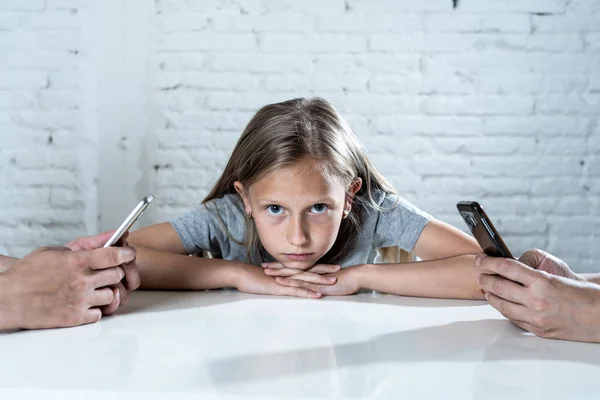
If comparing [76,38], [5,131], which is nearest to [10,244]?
[5,131]

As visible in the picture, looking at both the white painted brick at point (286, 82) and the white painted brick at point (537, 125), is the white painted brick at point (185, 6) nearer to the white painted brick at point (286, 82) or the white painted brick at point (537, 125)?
the white painted brick at point (286, 82)

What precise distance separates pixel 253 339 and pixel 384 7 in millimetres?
1813

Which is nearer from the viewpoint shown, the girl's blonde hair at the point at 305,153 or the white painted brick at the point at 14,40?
the girl's blonde hair at the point at 305,153

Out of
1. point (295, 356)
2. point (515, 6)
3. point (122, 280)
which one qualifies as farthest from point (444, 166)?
point (295, 356)

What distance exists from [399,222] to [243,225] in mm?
317

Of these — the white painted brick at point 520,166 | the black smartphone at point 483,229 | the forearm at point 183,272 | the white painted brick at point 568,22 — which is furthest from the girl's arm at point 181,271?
the white painted brick at point 568,22

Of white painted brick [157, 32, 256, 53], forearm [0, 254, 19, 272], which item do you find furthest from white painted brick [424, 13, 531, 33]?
forearm [0, 254, 19, 272]

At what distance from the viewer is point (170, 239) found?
54.7 inches

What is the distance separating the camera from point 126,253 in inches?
37.5

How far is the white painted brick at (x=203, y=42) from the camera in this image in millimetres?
2424

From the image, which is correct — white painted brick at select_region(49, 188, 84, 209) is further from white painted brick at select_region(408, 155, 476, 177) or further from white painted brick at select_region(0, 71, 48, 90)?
white painted brick at select_region(408, 155, 476, 177)

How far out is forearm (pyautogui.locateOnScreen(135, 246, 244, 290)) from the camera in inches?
45.9

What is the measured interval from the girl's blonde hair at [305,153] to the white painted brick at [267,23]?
1025 millimetres

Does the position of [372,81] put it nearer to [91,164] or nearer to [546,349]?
[91,164]
